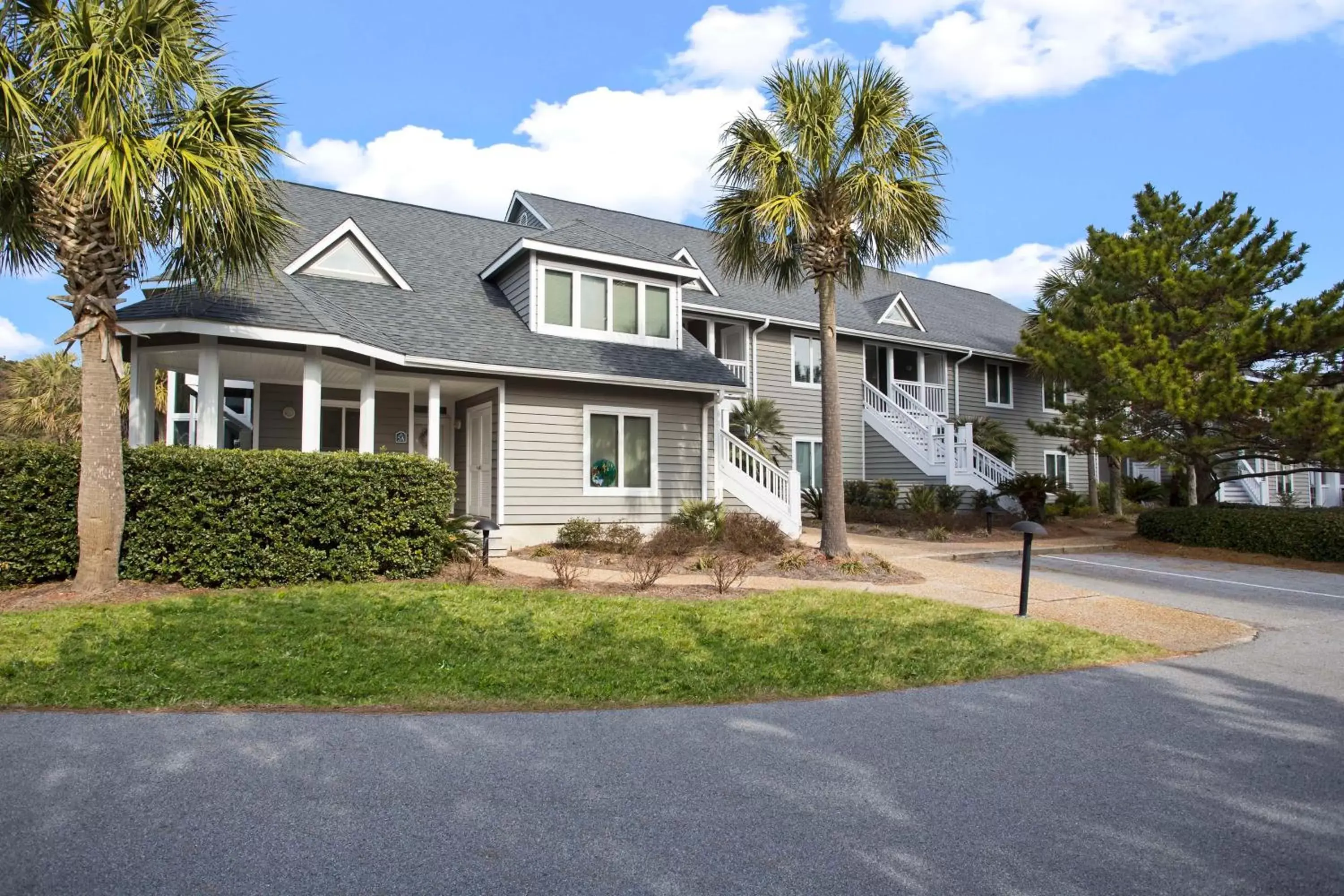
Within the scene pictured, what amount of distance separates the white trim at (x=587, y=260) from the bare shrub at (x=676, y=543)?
523 centimetres

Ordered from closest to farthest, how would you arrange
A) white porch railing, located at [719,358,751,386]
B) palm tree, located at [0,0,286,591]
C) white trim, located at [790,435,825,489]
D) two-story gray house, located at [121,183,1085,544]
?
palm tree, located at [0,0,286,591] < two-story gray house, located at [121,183,1085,544] < white porch railing, located at [719,358,751,386] < white trim, located at [790,435,825,489]

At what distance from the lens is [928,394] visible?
80.6 feet

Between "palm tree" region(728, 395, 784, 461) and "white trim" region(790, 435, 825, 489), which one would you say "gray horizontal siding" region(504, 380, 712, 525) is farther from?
"white trim" region(790, 435, 825, 489)

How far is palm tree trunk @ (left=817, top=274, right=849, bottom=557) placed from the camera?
1266 centimetres

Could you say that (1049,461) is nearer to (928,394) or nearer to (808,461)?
(928,394)

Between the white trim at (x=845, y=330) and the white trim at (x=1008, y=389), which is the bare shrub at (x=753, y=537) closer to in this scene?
the white trim at (x=845, y=330)

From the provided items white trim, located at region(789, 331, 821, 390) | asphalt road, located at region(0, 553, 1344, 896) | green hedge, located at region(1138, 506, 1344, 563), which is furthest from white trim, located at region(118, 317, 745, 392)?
green hedge, located at region(1138, 506, 1344, 563)

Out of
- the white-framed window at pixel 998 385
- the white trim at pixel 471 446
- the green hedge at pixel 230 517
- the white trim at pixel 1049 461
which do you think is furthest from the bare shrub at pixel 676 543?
the white trim at pixel 1049 461

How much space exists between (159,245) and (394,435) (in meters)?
7.17

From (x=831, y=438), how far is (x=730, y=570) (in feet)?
8.93

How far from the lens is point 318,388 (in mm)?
11977

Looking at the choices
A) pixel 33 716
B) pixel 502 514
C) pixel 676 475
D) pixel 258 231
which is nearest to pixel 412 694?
pixel 33 716

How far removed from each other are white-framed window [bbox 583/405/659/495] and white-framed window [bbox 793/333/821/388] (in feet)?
22.6

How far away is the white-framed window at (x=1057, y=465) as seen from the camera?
88.9 feet
